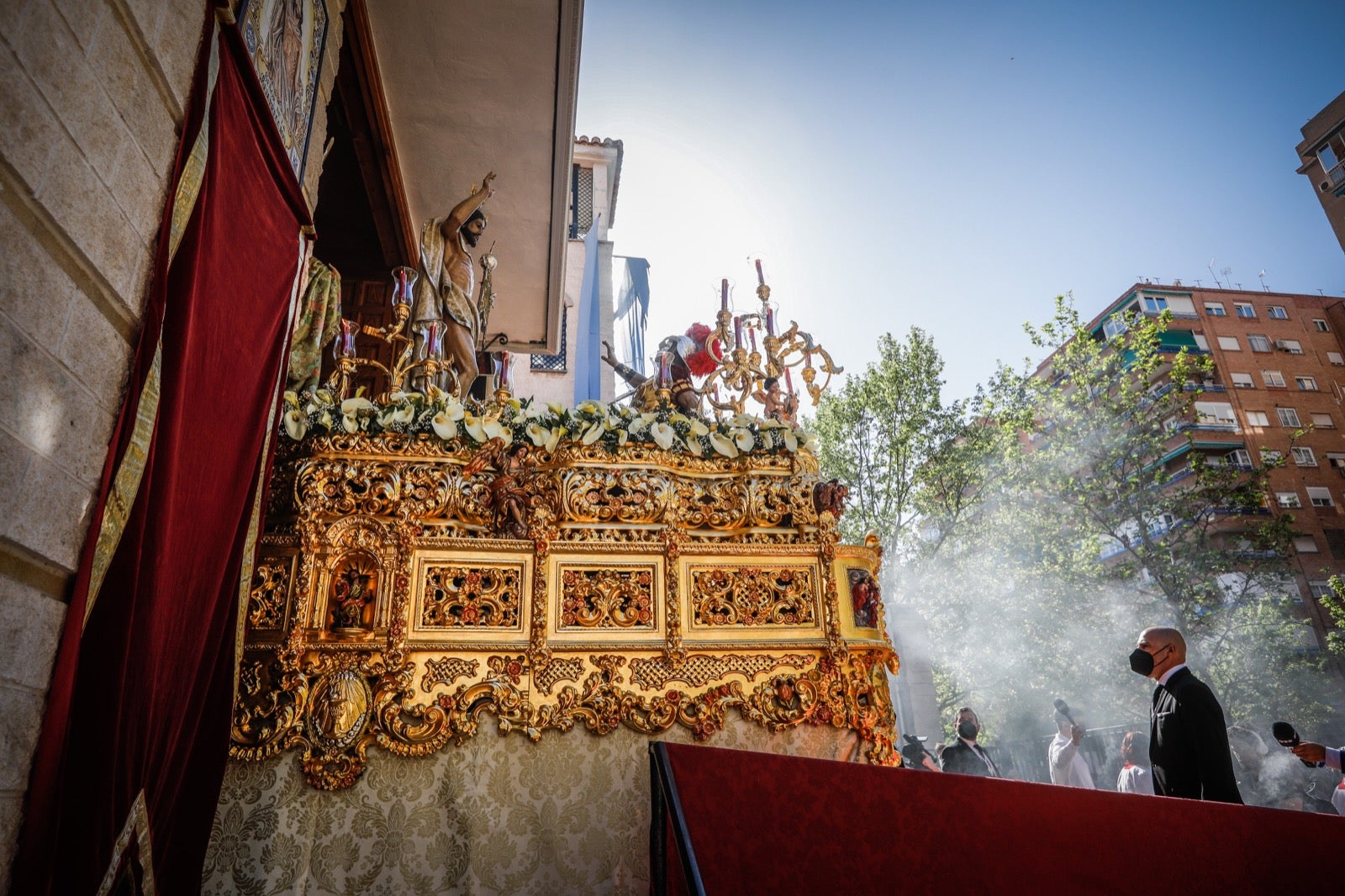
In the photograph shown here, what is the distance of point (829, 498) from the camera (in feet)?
11.4

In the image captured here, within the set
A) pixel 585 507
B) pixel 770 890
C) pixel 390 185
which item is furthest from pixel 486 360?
pixel 770 890

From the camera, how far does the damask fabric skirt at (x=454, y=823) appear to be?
2.55 m

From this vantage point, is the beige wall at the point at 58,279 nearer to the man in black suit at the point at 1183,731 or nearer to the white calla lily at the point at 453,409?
the white calla lily at the point at 453,409

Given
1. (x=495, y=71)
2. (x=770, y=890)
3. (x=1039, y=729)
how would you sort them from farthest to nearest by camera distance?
1. (x=1039, y=729)
2. (x=495, y=71)
3. (x=770, y=890)

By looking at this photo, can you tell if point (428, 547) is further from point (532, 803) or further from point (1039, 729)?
point (1039, 729)

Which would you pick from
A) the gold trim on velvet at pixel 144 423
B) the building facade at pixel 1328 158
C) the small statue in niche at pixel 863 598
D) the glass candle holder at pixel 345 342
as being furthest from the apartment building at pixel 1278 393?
the gold trim on velvet at pixel 144 423

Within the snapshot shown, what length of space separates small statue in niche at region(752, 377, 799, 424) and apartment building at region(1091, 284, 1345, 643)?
2792 centimetres

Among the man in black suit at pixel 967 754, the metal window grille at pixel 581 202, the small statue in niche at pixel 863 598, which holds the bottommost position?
the man in black suit at pixel 967 754

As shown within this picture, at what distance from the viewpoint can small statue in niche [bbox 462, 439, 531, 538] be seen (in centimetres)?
316

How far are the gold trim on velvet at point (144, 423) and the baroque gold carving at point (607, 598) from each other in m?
1.72

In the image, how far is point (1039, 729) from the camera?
19578mm

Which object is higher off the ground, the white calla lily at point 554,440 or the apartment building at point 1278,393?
the apartment building at point 1278,393

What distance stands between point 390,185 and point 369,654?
5228 millimetres

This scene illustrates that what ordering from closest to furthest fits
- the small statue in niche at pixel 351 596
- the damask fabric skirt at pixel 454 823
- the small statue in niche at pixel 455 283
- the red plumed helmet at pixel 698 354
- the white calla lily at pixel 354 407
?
the damask fabric skirt at pixel 454 823
the small statue in niche at pixel 351 596
the white calla lily at pixel 354 407
the small statue in niche at pixel 455 283
the red plumed helmet at pixel 698 354
